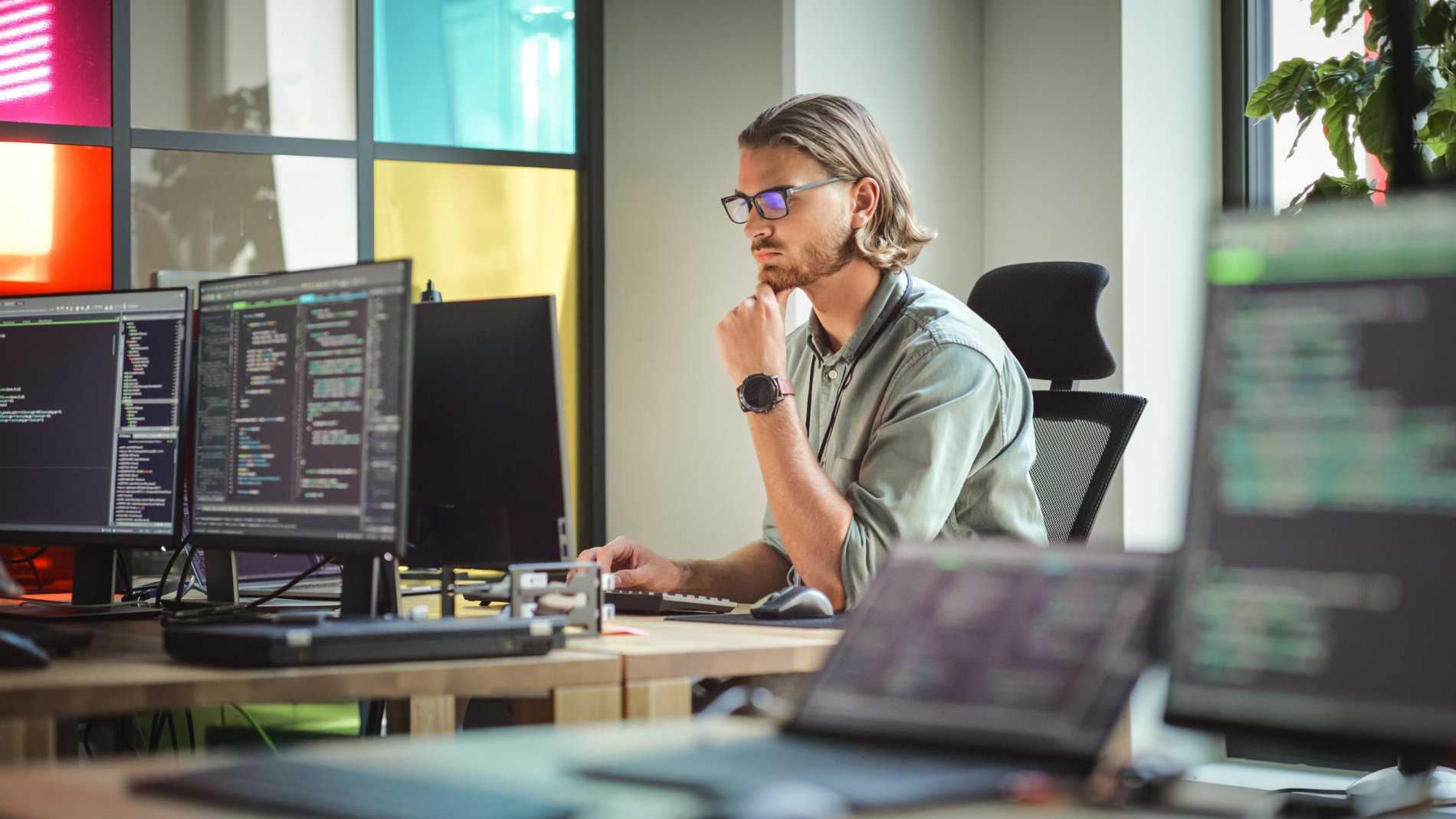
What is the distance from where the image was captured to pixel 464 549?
1.82m

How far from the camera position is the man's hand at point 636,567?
2.08 m

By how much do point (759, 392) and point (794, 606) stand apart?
1.47 ft

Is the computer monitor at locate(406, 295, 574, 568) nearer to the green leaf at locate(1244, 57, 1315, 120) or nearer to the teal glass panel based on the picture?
the green leaf at locate(1244, 57, 1315, 120)

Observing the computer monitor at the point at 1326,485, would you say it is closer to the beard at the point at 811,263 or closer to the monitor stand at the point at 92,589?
the beard at the point at 811,263

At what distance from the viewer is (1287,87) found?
2.55m

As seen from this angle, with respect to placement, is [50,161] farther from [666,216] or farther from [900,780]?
[900,780]

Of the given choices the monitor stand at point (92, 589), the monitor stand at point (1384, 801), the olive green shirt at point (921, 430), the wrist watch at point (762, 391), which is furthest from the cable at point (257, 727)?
the monitor stand at point (1384, 801)

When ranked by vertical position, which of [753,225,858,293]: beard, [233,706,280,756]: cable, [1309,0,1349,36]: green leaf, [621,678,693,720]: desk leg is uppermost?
[1309,0,1349,36]: green leaf

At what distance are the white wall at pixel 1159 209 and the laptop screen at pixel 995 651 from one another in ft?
9.68

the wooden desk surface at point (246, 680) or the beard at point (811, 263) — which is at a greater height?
the beard at point (811, 263)

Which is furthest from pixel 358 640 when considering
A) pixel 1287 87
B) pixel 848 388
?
pixel 1287 87

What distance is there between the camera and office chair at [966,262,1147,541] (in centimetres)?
227

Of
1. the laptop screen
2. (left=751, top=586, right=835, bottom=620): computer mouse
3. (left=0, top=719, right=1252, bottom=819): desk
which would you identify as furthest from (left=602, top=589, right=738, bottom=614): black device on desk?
the laptop screen

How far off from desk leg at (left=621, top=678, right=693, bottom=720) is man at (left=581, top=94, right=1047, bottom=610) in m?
0.51
